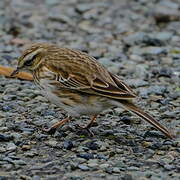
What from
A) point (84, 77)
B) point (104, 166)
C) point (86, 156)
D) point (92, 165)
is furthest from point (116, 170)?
point (84, 77)

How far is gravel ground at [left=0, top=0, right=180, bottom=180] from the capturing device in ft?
25.3

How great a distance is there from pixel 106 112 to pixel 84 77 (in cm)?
154

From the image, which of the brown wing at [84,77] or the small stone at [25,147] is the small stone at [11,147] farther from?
the brown wing at [84,77]

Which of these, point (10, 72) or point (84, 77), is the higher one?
point (84, 77)

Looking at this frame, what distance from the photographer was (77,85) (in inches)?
327

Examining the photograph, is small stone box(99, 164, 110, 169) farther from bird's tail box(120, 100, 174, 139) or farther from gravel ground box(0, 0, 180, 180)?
bird's tail box(120, 100, 174, 139)

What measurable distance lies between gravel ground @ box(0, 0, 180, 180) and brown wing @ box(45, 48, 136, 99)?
69 centimetres

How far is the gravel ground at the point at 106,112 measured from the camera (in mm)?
7707

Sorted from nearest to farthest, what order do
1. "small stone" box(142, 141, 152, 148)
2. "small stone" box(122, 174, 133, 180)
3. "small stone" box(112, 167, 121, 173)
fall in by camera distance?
"small stone" box(122, 174, 133, 180) < "small stone" box(112, 167, 121, 173) < "small stone" box(142, 141, 152, 148)

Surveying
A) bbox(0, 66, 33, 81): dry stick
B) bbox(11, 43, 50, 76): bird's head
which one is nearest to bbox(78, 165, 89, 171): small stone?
bbox(11, 43, 50, 76): bird's head

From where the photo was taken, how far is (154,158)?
26.3 ft

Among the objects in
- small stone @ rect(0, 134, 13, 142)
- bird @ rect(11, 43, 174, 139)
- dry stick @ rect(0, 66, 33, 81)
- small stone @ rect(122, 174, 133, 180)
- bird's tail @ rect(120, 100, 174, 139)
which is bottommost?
small stone @ rect(122, 174, 133, 180)

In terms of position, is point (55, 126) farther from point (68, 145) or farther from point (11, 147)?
point (11, 147)

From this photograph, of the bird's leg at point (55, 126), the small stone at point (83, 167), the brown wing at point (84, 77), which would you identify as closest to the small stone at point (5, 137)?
the bird's leg at point (55, 126)
